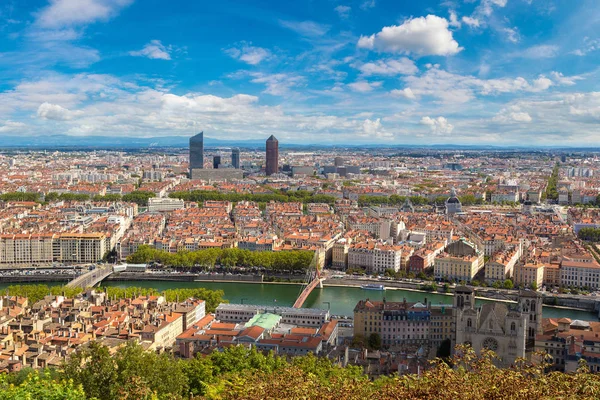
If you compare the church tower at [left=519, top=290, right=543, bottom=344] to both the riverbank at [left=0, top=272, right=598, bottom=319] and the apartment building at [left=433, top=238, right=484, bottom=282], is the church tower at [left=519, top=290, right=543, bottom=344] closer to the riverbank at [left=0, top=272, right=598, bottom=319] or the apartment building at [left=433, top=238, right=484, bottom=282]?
the riverbank at [left=0, top=272, right=598, bottom=319]

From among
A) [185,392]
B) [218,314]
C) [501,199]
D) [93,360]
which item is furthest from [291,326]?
[501,199]

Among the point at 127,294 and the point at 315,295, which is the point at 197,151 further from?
the point at 127,294

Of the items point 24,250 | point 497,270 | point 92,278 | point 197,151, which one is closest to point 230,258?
point 92,278

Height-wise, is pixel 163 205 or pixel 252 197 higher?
pixel 252 197

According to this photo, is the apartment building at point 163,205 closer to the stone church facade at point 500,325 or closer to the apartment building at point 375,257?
the apartment building at point 375,257

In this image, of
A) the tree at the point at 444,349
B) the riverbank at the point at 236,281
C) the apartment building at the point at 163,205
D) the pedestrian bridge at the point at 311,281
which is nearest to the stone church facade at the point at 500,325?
the tree at the point at 444,349

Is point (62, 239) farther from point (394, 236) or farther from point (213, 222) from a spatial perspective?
point (394, 236)

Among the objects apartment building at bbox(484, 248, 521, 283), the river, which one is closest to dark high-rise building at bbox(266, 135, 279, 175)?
the river
